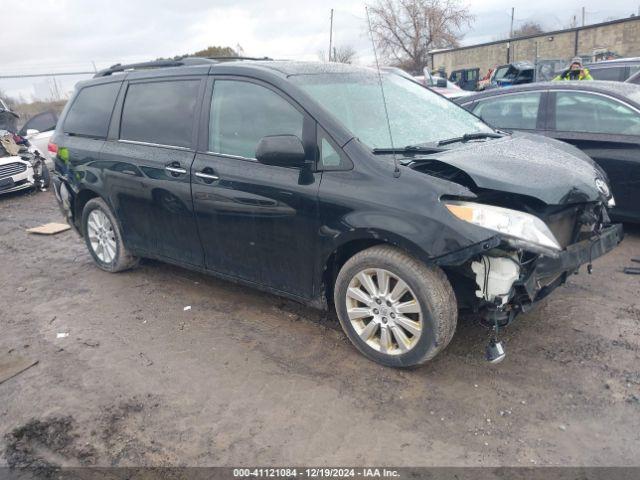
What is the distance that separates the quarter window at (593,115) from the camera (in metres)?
5.29

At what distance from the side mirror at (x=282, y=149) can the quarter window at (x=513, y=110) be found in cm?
329

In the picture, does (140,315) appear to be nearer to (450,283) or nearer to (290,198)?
(290,198)

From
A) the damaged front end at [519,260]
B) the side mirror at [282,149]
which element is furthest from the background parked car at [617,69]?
the side mirror at [282,149]

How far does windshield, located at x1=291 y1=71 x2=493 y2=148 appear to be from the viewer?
3.56 m

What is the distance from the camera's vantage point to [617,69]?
10156 mm

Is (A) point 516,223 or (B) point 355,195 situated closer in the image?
(A) point 516,223

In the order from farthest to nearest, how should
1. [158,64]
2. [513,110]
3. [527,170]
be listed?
1. [513,110]
2. [158,64]
3. [527,170]

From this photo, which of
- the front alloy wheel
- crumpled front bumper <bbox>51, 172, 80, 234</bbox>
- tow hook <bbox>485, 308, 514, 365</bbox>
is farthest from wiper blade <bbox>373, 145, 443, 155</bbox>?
crumpled front bumper <bbox>51, 172, 80, 234</bbox>

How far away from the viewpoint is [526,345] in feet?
11.8

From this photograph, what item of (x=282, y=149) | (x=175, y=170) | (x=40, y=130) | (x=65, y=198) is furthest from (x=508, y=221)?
(x=40, y=130)

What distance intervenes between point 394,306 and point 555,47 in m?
34.7

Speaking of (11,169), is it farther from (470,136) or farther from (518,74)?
(518,74)

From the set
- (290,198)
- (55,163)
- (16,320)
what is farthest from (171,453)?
(55,163)

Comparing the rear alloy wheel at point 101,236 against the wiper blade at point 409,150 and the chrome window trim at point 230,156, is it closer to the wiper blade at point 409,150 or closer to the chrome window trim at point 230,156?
the chrome window trim at point 230,156
